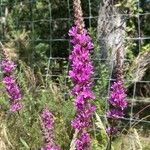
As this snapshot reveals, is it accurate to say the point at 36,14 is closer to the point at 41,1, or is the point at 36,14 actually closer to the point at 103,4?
the point at 41,1

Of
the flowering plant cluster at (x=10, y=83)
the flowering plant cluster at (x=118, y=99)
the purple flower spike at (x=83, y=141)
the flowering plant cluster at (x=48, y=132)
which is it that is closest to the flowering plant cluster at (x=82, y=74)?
the purple flower spike at (x=83, y=141)

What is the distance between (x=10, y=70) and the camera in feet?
13.1

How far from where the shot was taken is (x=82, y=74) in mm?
2508

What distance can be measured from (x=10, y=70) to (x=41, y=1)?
4.81 metres

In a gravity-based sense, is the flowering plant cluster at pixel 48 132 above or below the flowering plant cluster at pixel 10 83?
below

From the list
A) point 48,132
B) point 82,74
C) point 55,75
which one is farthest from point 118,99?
point 55,75

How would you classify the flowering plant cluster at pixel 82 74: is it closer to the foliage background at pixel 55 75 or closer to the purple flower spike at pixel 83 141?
the purple flower spike at pixel 83 141

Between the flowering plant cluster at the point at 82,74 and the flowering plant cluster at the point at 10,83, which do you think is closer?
the flowering plant cluster at the point at 82,74

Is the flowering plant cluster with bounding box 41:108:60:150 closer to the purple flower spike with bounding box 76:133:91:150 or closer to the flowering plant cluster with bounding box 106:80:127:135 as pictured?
the purple flower spike with bounding box 76:133:91:150

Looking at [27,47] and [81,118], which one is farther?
[27,47]

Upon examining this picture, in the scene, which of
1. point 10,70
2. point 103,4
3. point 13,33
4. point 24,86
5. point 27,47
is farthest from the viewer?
point 13,33

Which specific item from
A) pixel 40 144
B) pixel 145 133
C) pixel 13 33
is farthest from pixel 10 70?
pixel 13 33

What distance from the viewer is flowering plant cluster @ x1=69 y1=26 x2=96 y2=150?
2479mm

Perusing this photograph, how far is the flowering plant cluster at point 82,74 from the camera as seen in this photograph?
2.48m
